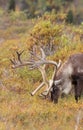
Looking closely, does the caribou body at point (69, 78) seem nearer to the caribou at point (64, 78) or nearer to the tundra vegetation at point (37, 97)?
the caribou at point (64, 78)

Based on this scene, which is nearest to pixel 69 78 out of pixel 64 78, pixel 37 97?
pixel 64 78

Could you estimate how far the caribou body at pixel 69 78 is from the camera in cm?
989

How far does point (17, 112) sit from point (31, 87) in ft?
8.43

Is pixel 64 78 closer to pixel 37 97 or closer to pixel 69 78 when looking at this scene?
pixel 69 78

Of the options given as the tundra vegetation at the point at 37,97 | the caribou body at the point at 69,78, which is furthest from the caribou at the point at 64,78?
the tundra vegetation at the point at 37,97

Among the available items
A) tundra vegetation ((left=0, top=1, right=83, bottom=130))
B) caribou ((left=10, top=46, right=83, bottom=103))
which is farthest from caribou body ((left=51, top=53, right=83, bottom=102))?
Answer: tundra vegetation ((left=0, top=1, right=83, bottom=130))

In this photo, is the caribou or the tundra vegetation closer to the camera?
the tundra vegetation

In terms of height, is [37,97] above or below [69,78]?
below

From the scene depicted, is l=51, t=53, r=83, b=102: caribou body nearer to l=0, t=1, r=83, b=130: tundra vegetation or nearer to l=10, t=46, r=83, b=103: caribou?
l=10, t=46, r=83, b=103: caribou

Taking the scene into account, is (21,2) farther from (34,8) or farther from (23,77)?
(23,77)

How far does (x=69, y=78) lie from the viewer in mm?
9953

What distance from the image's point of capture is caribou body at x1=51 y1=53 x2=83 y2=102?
9.89 m

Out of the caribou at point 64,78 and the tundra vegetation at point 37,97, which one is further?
the caribou at point 64,78

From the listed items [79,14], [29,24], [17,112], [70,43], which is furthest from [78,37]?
[79,14]
